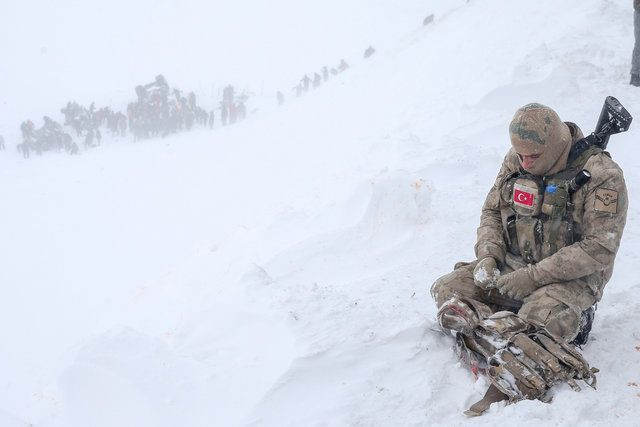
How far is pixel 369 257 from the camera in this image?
584 cm

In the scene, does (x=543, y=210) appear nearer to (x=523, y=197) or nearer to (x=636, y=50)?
(x=523, y=197)

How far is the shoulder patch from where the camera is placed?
111 inches

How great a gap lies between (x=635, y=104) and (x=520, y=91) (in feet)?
6.88

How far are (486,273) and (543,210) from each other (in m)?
0.54

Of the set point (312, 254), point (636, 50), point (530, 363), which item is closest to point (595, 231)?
point (530, 363)

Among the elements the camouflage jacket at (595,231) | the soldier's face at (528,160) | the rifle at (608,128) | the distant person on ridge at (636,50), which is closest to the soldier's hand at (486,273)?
the camouflage jacket at (595,231)

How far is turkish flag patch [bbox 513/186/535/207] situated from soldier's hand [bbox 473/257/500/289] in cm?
43

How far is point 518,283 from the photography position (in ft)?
10.1

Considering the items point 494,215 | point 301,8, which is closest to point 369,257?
point 494,215

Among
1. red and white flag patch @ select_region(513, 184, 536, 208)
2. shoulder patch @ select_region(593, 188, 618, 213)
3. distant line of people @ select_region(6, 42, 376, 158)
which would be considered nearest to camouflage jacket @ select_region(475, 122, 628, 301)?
shoulder patch @ select_region(593, 188, 618, 213)

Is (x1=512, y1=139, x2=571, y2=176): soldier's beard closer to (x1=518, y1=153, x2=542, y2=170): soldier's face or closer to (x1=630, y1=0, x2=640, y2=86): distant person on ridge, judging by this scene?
(x1=518, y1=153, x2=542, y2=170): soldier's face

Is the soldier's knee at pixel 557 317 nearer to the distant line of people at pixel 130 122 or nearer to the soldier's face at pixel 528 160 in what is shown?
the soldier's face at pixel 528 160

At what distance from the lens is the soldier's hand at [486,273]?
10.4 feet

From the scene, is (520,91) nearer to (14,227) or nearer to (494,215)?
(494,215)
